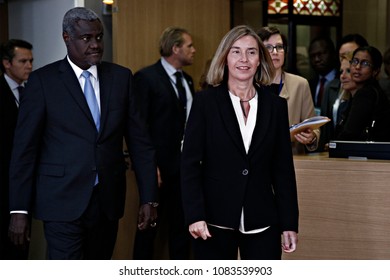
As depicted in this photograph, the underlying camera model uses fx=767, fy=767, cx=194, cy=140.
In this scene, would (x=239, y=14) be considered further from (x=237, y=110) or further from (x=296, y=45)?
(x=237, y=110)

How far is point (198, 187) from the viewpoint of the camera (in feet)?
10.4

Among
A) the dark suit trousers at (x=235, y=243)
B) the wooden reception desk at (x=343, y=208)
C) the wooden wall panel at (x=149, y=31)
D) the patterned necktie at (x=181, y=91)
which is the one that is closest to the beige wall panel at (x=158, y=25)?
the wooden wall panel at (x=149, y=31)

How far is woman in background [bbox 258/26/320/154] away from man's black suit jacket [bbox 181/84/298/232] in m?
1.12

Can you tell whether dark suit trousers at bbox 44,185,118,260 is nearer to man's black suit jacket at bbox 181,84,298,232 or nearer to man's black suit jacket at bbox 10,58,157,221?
man's black suit jacket at bbox 10,58,157,221

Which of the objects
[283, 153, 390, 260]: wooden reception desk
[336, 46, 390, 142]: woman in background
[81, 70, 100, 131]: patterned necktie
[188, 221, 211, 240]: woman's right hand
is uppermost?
[81, 70, 100, 131]: patterned necktie

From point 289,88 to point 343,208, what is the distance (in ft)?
2.63

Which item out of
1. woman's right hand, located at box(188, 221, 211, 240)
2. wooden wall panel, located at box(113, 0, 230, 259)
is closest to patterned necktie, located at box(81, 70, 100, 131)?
woman's right hand, located at box(188, 221, 211, 240)

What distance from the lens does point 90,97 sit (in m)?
3.56

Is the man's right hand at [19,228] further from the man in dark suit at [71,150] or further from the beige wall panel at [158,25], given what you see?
the beige wall panel at [158,25]

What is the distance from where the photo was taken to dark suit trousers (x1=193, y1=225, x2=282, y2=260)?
3.19 metres

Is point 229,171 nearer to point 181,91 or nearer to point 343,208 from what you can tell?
point 343,208

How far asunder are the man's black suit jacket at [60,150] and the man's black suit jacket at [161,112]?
1802mm

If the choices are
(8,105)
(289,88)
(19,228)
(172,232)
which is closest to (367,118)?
(289,88)

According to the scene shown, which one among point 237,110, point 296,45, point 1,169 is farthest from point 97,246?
point 296,45
